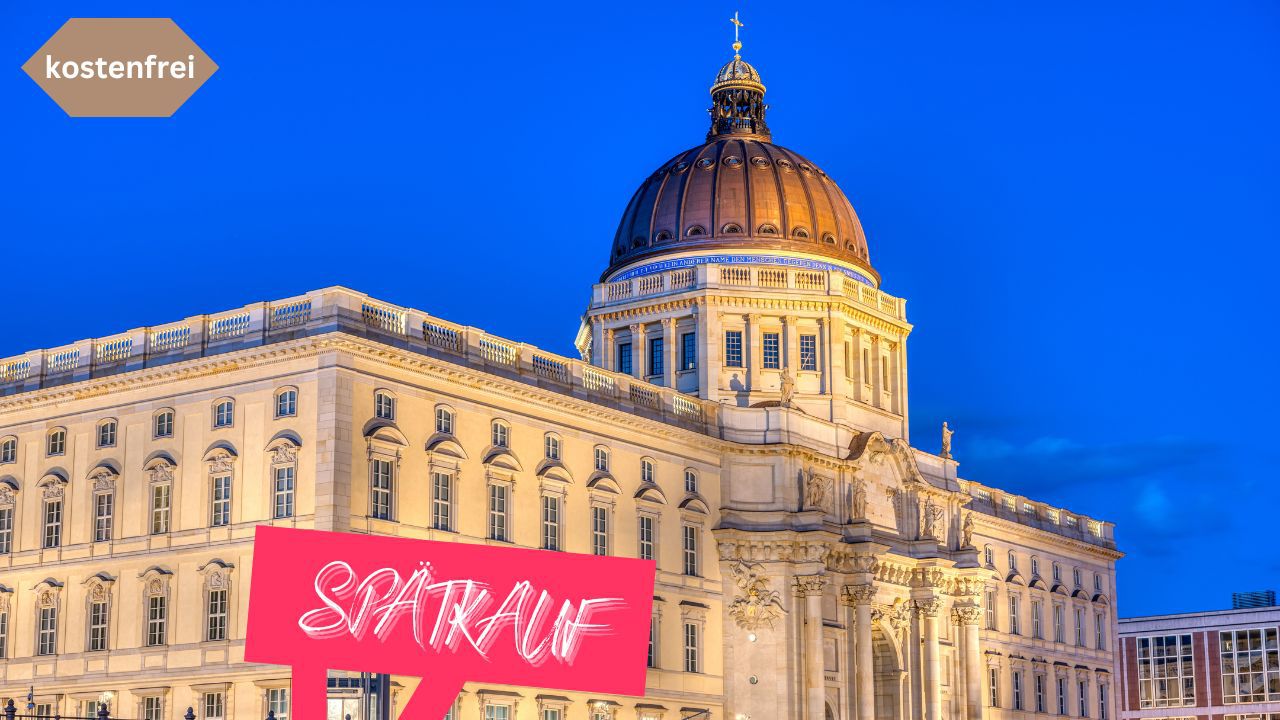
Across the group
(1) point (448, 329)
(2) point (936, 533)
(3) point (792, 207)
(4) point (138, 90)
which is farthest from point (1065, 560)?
(4) point (138, 90)

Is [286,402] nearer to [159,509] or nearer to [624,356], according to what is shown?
[159,509]

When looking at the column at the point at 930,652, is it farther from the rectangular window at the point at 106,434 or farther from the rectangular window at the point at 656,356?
the rectangular window at the point at 106,434

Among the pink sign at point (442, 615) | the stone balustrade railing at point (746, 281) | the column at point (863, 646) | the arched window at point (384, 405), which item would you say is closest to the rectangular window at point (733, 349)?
the stone balustrade railing at point (746, 281)

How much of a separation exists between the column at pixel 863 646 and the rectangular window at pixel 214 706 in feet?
102

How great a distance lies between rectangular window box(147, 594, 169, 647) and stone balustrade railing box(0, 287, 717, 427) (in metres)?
8.36

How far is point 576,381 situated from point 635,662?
2494 centimetres

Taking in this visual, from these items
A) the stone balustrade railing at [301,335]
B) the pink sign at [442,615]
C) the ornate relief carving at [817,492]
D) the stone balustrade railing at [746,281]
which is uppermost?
the stone balustrade railing at [746,281]

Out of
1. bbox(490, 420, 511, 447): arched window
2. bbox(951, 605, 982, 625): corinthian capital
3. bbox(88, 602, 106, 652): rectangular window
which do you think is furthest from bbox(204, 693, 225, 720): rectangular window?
bbox(951, 605, 982, 625): corinthian capital

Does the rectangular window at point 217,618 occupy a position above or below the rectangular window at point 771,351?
below

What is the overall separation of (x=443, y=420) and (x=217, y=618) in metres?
10.4

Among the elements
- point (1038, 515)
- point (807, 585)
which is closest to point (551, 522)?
point (807, 585)

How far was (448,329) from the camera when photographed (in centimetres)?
7056

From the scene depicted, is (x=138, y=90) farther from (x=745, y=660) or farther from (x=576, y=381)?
(x=745, y=660)

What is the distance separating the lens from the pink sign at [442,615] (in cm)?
4859
